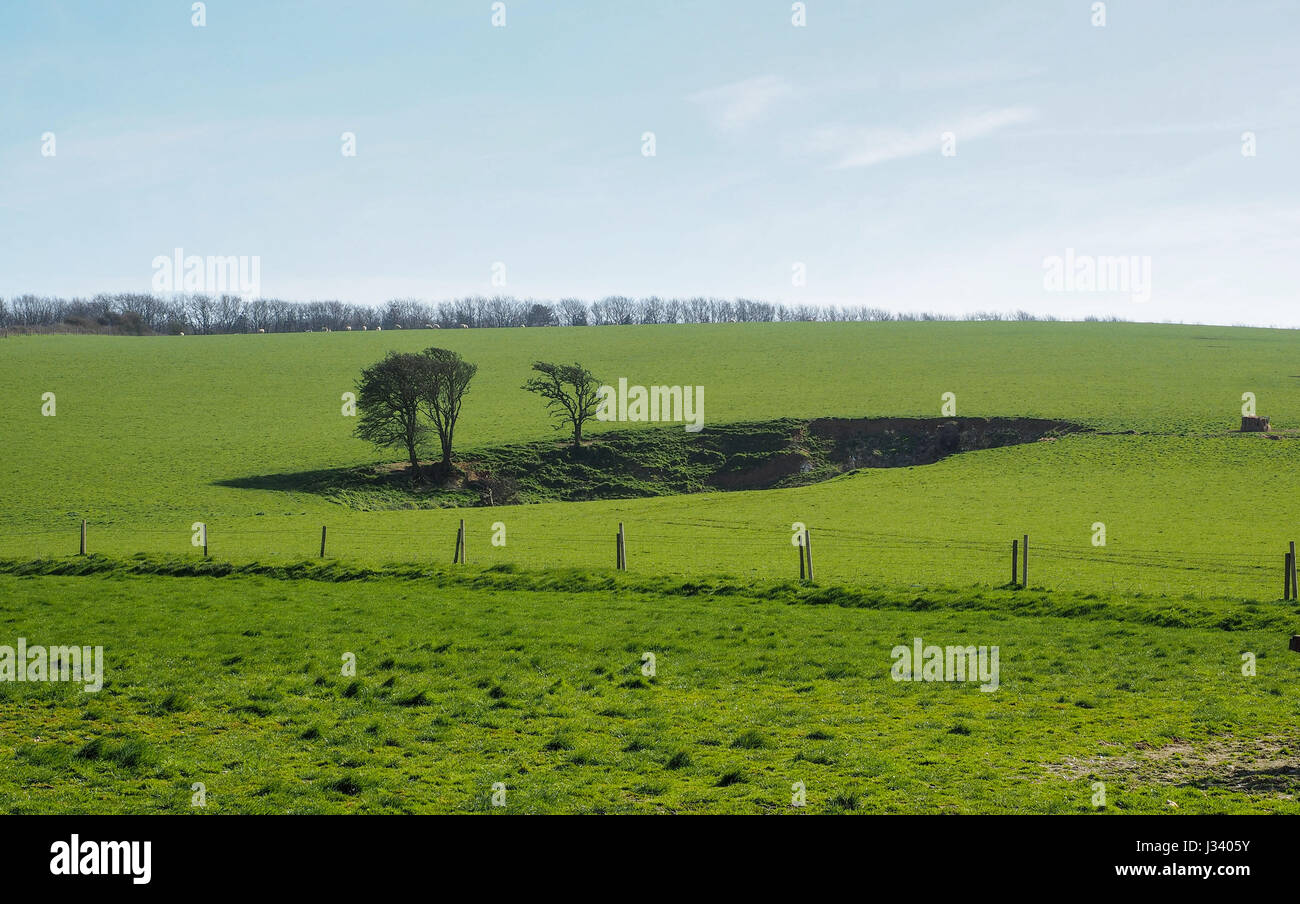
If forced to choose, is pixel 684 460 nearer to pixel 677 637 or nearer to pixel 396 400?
pixel 396 400

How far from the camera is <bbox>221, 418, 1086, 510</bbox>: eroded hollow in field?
6134 cm

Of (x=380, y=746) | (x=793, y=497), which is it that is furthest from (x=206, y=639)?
(x=793, y=497)

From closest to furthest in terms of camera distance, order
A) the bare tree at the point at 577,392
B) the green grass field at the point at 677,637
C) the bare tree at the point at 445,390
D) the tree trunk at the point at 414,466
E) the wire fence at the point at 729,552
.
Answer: the green grass field at the point at 677,637 < the wire fence at the point at 729,552 < the tree trunk at the point at 414,466 < the bare tree at the point at 445,390 < the bare tree at the point at 577,392

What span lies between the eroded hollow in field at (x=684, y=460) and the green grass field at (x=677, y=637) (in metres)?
3.65

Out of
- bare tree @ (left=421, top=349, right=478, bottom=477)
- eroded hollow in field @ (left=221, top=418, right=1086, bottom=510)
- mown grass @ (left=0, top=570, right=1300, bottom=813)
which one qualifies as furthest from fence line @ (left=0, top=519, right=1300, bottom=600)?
bare tree @ (left=421, top=349, right=478, bottom=477)

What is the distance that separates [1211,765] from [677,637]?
1063 cm

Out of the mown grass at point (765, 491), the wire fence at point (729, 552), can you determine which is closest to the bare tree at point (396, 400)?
A: the mown grass at point (765, 491)

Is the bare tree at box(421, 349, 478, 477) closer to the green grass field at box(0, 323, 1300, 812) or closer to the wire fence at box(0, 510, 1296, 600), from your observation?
the green grass field at box(0, 323, 1300, 812)

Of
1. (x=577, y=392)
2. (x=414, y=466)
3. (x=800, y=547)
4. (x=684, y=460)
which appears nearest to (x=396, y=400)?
(x=414, y=466)

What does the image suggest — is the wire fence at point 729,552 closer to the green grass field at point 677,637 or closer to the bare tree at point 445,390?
the green grass field at point 677,637

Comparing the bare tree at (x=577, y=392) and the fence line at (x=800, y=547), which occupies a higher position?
the bare tree at (x=577, y=392)

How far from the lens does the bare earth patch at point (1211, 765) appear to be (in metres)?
11.2
